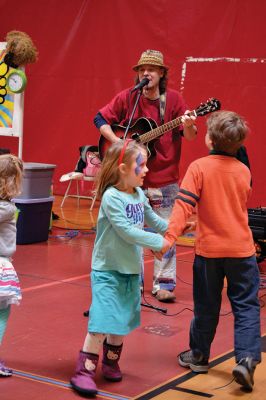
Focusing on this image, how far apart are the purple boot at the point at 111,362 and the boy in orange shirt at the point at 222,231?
481mm

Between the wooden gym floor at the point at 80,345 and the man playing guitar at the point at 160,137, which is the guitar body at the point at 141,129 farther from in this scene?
the wooden gym floor at the point at 80,345

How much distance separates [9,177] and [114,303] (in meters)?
0.84

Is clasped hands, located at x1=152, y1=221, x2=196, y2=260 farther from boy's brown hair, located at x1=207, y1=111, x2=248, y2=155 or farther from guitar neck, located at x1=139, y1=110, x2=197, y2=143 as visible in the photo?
guitar neck, located at x1=139, y1=110, x2=197, y2=143

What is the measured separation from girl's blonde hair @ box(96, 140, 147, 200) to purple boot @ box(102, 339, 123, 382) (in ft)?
2.62

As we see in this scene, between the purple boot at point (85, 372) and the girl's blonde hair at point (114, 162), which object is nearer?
the purple boot at point (85, 372)

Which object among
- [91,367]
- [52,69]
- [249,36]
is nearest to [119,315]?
[91,367]

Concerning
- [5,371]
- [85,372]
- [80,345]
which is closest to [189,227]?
[85,372]

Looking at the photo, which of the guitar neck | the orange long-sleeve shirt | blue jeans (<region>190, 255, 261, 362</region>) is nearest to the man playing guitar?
the guitar neck

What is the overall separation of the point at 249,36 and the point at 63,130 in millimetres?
3594

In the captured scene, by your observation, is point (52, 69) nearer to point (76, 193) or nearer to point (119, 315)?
point (76, 193)

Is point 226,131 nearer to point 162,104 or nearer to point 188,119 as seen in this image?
point 188,119

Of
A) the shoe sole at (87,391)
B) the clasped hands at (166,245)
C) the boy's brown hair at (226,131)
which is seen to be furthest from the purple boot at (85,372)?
the boy's brown hair at (226,131)

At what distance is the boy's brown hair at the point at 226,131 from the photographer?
385 centimetres

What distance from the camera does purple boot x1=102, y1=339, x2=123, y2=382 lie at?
3.79 meters
